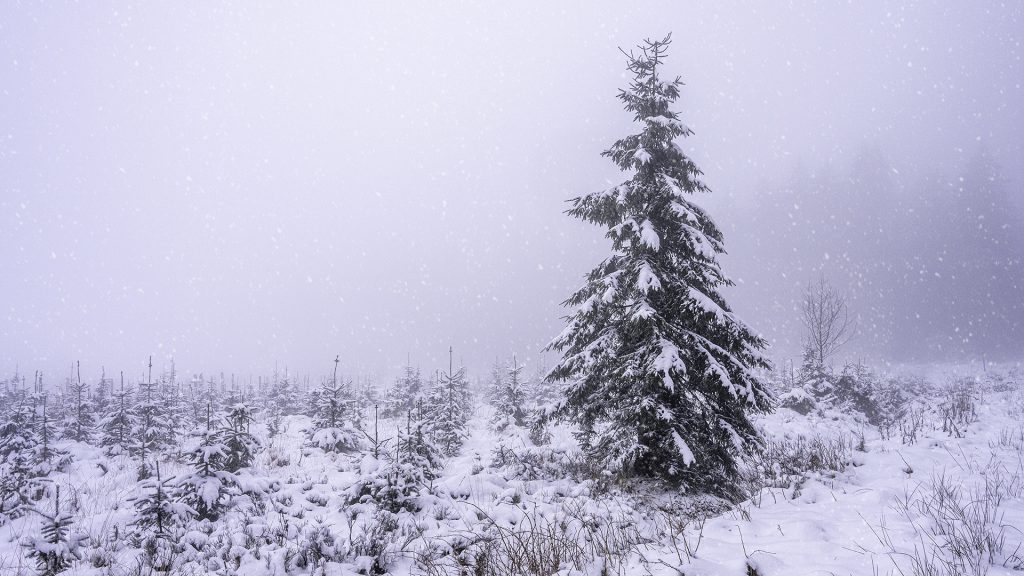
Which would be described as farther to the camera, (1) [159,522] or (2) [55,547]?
(1) [159,522]

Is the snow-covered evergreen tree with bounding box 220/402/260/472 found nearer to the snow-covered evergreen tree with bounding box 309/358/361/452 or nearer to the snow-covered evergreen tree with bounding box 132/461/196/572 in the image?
the snow-covered evergreen tree with bounding box 132/461/196/572

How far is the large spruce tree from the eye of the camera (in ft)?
25.0

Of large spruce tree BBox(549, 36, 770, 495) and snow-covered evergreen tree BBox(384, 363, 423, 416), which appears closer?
large spruce tree BBox(549, 36, 770, 495)

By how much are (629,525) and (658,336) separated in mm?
3591

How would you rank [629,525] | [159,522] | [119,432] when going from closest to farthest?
[629,525]
[159,522]
[119,432]

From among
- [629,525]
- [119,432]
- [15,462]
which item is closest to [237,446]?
[15,462]

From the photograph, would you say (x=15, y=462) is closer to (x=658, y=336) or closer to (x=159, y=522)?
(x=159, y=522)

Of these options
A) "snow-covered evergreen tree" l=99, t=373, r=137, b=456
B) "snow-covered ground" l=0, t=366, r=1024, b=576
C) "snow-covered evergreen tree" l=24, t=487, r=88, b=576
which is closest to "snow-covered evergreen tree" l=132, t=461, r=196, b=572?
"snow-covered ground" l=0, t=366, r=1024, b=576

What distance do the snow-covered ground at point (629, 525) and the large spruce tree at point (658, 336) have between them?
2.96ft

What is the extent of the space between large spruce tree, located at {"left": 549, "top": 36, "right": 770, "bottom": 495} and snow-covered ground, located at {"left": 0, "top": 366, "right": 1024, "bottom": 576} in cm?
90

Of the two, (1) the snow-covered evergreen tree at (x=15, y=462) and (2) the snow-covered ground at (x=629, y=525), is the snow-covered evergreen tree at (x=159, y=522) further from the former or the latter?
(1) the snow-covered evergreen tree at (x=15, y=462)

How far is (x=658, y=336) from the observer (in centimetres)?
793

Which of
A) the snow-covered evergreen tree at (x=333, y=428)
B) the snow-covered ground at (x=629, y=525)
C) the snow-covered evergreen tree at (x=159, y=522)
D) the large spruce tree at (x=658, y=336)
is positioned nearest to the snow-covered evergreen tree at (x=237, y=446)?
the snow-covered ground at (x=629, y=525)

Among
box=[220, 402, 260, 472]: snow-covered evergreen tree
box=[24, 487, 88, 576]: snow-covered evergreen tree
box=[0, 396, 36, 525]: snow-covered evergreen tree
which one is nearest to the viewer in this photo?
box=[24, 487, 88, 576]: snow-covered evergreen tree
